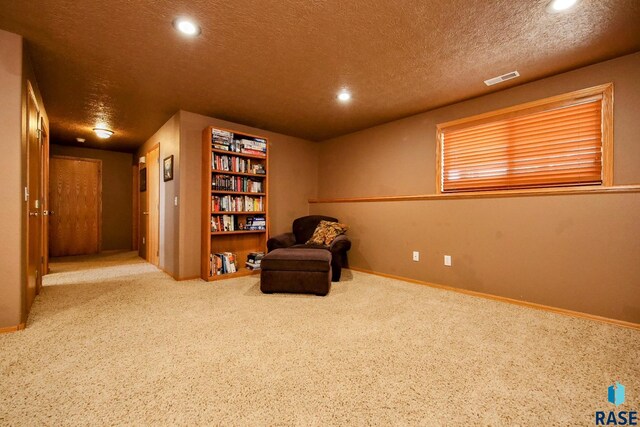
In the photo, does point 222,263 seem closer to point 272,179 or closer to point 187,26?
point 272,179

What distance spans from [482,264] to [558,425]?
2091mm

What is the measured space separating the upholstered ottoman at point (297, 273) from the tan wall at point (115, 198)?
17.0 feet

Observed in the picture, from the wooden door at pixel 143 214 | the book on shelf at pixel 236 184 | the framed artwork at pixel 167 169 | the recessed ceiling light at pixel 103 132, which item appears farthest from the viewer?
the wooden door at pixel 143 214

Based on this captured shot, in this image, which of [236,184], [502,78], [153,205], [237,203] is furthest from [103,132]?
[502,78]

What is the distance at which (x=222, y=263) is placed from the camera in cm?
386

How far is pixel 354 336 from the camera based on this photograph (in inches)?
80.8

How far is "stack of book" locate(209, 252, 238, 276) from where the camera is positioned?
375cm

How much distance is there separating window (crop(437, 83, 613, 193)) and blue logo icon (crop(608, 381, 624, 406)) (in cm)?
179

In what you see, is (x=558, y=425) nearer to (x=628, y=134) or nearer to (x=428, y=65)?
(x=628, y=134)

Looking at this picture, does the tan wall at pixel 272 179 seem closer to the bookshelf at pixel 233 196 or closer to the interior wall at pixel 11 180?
the bookshelf at pixel 233 196

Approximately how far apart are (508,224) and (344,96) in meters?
2.34

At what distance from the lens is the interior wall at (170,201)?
12.5 feet

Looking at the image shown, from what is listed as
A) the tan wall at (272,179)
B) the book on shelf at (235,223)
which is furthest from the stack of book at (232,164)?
the book on shelf at (235,223)

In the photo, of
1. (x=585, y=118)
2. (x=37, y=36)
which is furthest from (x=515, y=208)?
(x=37, y=36)
